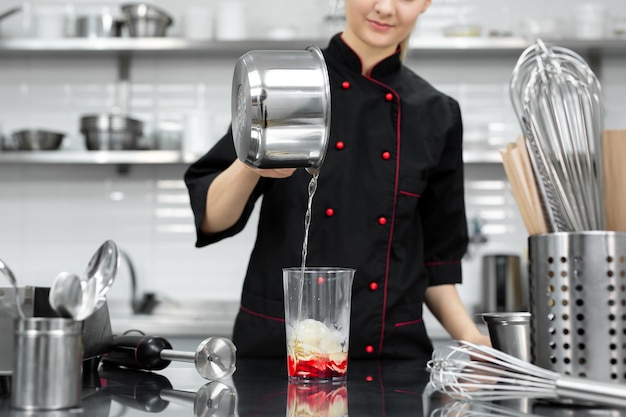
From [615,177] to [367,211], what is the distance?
695 mm

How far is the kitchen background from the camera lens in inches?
129

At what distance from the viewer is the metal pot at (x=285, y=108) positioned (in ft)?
3.04

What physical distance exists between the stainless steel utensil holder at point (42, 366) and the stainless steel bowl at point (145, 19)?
2.49 meters

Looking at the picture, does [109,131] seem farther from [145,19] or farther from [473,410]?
[473,410]

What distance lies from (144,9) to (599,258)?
253cm

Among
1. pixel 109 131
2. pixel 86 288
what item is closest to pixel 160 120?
pixel 109 131

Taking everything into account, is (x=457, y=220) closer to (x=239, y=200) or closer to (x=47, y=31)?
(x=239, y=200)

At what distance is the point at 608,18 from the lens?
3137 millimetres

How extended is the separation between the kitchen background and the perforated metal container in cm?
239

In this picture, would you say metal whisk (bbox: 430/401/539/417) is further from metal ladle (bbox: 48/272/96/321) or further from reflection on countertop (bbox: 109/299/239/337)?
reflection on countertop (bbox: 109/299/239/337)

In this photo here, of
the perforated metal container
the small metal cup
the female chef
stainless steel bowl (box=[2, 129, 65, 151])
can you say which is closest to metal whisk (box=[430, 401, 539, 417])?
the perforated metal container

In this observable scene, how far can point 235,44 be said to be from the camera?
10.1 feet

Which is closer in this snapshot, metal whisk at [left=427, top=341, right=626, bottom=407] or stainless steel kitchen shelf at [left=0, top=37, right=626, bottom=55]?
metal whisk at [left=427, top=341, right=626, bottom=407]

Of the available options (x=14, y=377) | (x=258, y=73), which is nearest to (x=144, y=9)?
(x=258, y=73)
